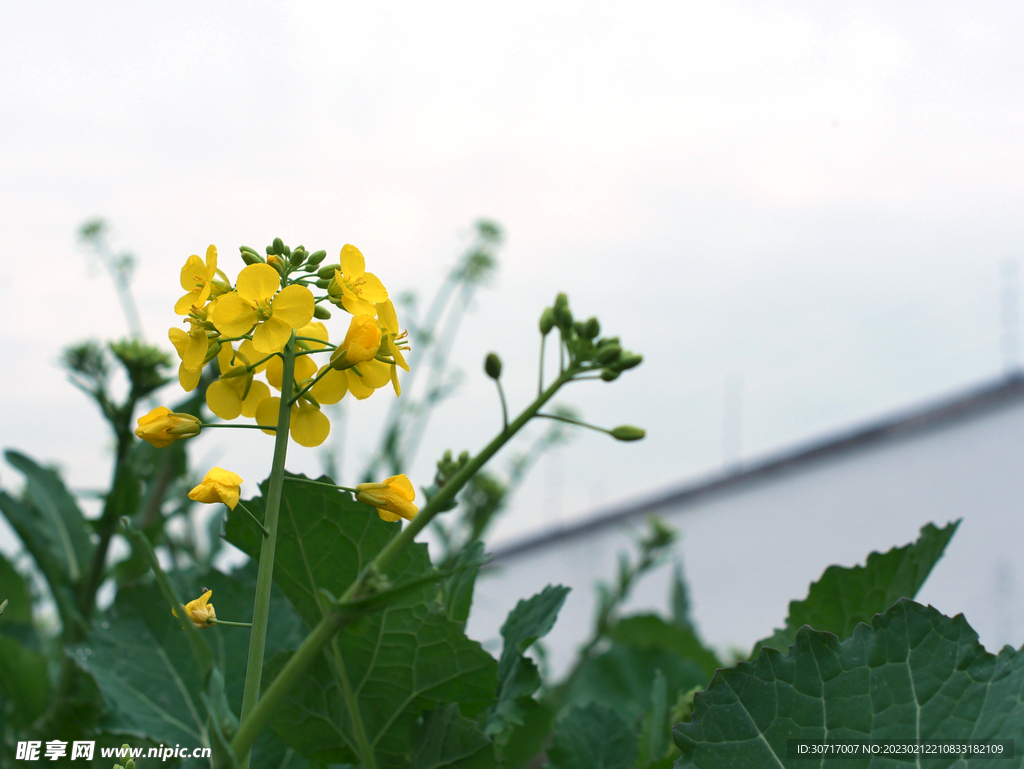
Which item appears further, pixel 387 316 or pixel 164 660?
pixel 164 660

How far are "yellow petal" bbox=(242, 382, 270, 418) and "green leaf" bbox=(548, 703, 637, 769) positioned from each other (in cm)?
38

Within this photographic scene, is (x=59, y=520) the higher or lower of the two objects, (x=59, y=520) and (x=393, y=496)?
the higher

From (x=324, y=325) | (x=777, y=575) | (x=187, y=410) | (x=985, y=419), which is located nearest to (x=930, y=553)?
(x=324, y=325)

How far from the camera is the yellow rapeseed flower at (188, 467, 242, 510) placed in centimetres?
37

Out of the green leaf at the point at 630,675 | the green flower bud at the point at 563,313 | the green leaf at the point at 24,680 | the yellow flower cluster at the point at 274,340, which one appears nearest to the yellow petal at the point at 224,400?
the yellow flower cluster at the point at 274,340

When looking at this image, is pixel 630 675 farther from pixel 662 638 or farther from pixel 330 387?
pixel 330 387

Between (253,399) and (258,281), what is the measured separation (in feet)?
0.26

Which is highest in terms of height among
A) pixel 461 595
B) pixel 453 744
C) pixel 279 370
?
pixel 279 370

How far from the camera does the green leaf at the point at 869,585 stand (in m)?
0.52

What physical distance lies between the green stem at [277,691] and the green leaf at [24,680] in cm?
59

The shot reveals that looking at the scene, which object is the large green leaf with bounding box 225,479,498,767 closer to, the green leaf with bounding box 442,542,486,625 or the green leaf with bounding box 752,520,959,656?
the green leaf with bounding box 442,542,486,625

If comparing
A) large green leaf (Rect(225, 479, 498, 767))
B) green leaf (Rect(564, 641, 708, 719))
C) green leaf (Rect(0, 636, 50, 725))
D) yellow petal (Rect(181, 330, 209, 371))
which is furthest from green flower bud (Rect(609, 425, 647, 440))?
green leaf (Rect(0, 636, 50, 725))

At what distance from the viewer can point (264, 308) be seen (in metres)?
0.40

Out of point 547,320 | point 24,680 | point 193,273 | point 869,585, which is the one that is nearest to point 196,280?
point 193,273
